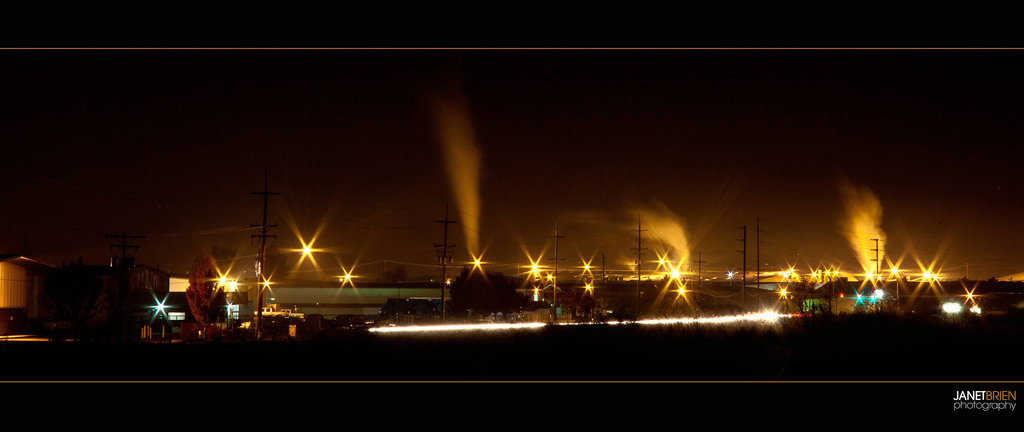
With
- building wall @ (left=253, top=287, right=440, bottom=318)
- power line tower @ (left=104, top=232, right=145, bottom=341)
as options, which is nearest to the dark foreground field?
power line tower @ (left=104, top=232, right=145, bottom=341)

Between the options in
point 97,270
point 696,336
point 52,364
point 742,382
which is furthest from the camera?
point 97,270

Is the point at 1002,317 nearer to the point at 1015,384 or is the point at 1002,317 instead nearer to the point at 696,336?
the point at 696,336

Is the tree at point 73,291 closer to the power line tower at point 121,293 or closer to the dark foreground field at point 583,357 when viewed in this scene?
the power line tower at point 121,293

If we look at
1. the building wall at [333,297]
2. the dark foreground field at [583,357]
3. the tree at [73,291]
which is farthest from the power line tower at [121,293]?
the building wall at [333,297]

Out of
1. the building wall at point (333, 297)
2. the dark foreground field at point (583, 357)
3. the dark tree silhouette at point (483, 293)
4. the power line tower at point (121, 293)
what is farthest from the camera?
the building wall at point (333, 297)

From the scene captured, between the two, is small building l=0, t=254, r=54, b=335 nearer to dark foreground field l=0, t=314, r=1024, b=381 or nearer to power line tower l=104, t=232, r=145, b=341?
power line tower l=104, t=232, r=145, b=341

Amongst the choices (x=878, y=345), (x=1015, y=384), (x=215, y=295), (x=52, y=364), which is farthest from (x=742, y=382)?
(x=215, y=295)
